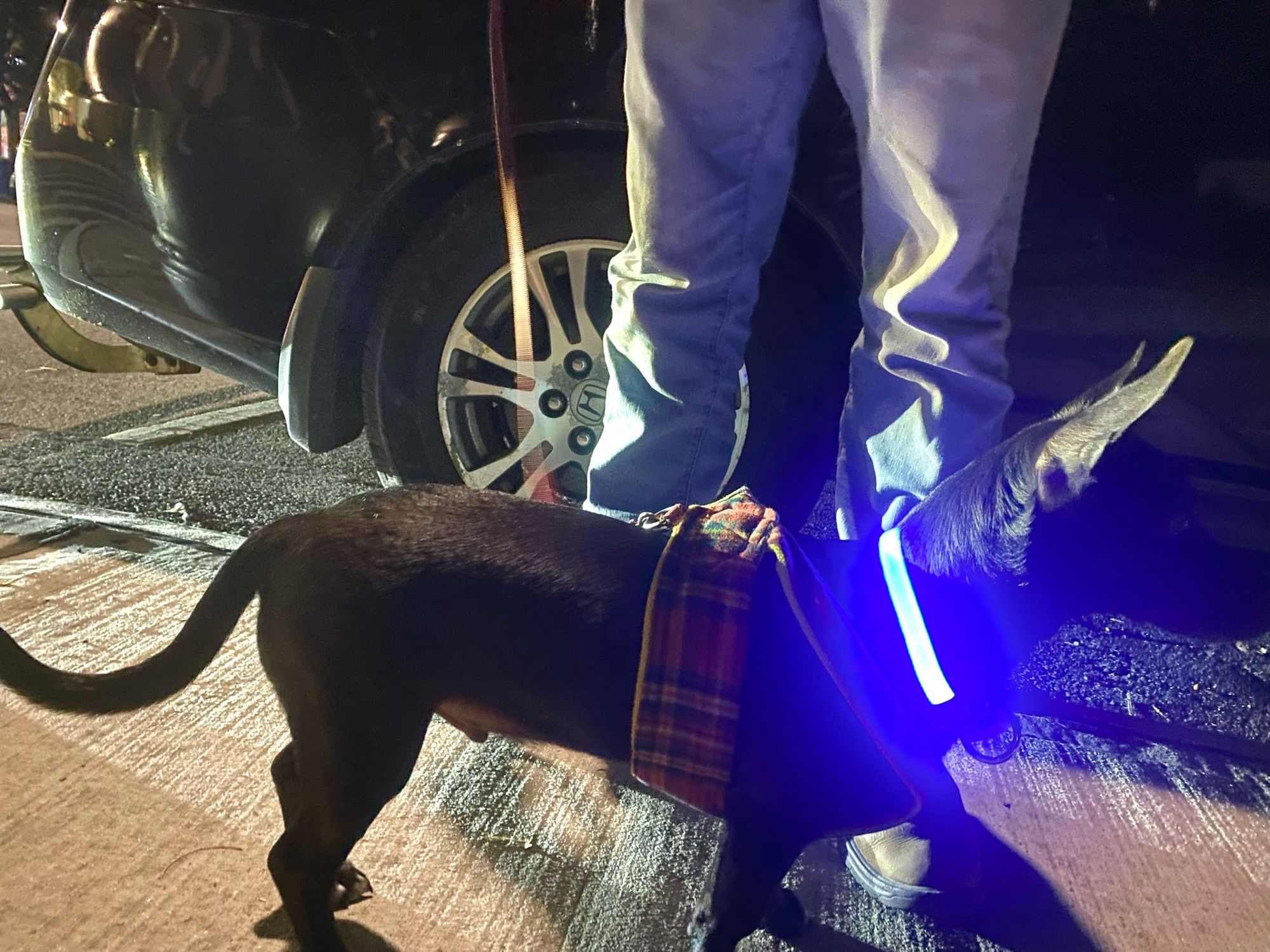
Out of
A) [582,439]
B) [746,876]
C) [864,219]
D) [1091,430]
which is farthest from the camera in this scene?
[582,439]

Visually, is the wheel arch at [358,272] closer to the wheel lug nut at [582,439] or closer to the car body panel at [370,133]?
the car body panel at [370,133]

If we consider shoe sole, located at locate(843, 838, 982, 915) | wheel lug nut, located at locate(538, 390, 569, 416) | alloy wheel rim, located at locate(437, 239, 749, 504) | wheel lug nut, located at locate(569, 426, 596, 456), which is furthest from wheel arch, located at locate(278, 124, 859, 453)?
shoe sole, located at locate(843, 838, 982, 915)

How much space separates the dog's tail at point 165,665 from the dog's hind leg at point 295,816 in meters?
0.22

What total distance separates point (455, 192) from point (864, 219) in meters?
1.16

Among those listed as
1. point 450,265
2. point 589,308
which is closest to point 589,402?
point 589,308

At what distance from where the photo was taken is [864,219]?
1.76 meters

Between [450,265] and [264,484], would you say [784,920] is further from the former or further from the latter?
[264,484]

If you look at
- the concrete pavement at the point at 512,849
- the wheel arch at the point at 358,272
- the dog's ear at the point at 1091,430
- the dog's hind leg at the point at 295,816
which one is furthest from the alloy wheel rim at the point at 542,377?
the dog's ear at the point at 1091,430

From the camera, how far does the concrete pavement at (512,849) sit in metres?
1.53

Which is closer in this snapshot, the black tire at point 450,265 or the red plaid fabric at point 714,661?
the red plaid fabric at point 714,661

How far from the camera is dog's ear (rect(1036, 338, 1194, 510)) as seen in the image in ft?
3.13

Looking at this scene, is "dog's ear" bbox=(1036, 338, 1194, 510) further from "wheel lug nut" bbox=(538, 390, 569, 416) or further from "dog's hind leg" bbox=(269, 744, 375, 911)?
"wheel lug nut" bbox=(538, 390, 569, 416)

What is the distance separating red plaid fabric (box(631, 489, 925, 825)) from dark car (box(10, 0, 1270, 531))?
109 cm

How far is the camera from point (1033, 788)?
198cm
